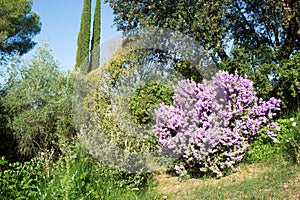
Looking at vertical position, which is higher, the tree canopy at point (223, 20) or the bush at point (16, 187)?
the tree canopy at point (223, 20)

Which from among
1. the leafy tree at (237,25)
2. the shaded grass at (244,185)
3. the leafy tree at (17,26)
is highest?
the leafy tree at (17,26)

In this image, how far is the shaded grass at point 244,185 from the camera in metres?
4.27

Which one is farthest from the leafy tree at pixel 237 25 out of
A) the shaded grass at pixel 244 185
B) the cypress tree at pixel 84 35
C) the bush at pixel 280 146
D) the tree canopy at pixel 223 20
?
the cypress tree at pixel 84 35

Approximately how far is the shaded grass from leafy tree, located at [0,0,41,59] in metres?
11.4

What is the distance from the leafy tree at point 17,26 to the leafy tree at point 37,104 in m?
6.56

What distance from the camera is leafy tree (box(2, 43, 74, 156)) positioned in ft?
25.2

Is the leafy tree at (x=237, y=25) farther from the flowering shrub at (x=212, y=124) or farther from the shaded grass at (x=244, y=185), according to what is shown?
the shaded grass at (x=244, y=185)

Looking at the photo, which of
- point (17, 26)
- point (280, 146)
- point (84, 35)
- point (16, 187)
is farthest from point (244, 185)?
point (84, 35)

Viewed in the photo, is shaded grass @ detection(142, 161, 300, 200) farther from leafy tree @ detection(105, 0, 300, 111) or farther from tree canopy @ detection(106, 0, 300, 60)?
tree canopy @ detection(106, 0, 300, 60)

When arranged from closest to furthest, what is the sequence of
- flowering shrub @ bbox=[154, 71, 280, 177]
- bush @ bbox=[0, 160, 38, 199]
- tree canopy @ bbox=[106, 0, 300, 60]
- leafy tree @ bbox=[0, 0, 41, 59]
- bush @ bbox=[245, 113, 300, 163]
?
1. bush @ bbox=[0, 160, 38, 199]
2. bush @ bbox=[245, 113, 300, 163]
3. flowering shrub @ bbox=[154, 71, 280, 177]
4. tree canopy @ bbox=[106, 0, 300, 60]
5. leafy tree @ bbox=[0, 0, 41, 59]

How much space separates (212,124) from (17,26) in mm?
12893

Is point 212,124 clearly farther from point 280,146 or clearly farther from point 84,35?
point 84,35

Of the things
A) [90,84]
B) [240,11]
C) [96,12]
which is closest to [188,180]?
[90,84]

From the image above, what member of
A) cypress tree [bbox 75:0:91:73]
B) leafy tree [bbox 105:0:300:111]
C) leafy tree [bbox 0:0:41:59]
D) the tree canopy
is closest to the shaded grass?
leafy tree [bbox 105:0:300:111]
